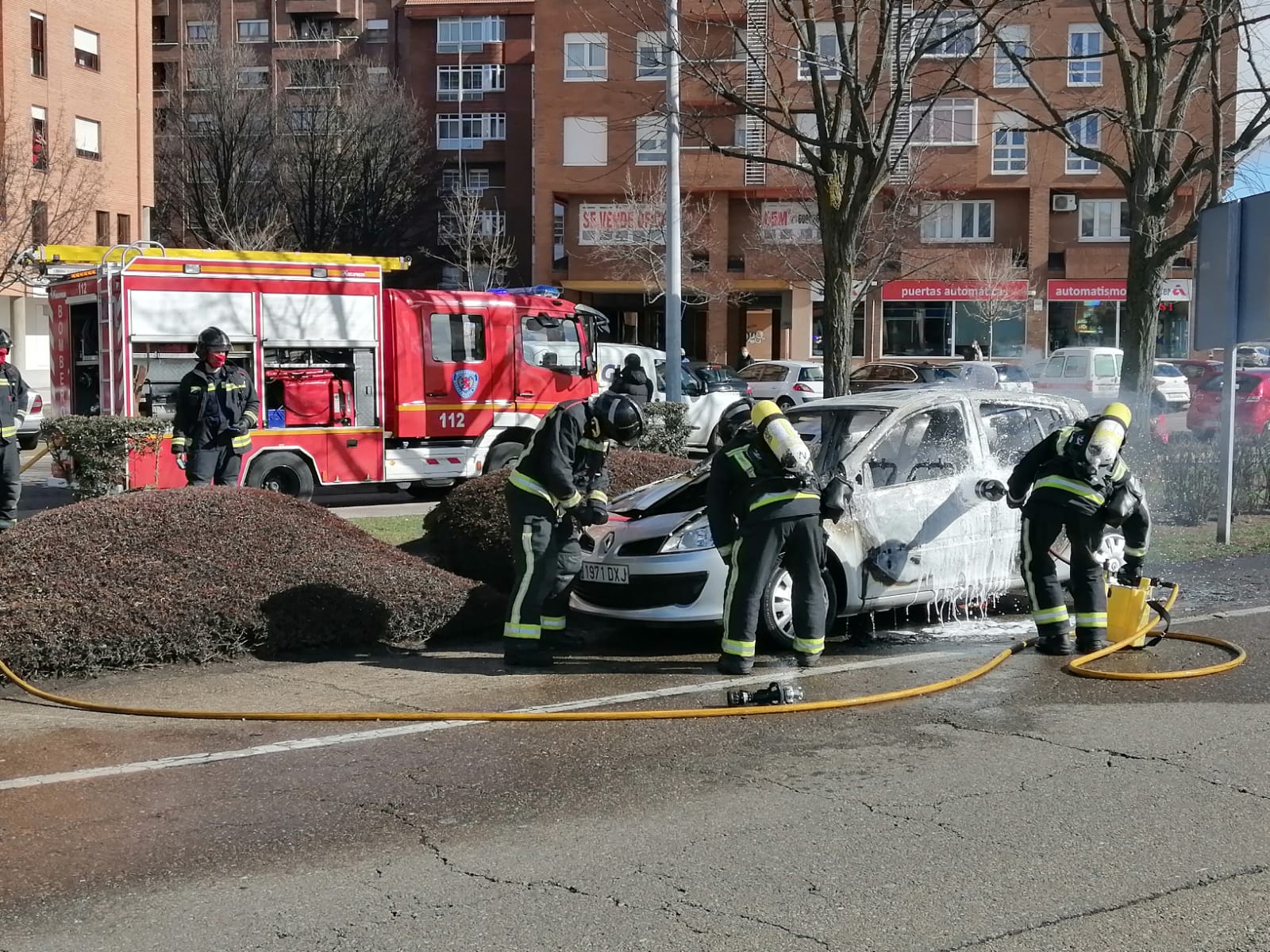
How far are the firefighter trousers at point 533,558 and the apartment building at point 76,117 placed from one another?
26667 millimetres

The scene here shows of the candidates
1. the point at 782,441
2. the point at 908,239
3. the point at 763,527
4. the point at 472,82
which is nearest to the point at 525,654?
the point at 763,527

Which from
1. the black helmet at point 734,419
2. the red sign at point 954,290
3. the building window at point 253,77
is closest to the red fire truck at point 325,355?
the black helmet at point 734,419

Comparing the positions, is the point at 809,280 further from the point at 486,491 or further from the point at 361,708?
the point at 361,708

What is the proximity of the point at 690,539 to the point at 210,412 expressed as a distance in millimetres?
5085

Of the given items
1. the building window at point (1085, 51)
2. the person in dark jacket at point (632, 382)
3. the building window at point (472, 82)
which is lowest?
the person in dark jacket at point (632, 382)

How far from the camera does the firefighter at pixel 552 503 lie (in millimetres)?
7648

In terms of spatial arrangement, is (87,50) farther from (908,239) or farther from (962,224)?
(962,224)

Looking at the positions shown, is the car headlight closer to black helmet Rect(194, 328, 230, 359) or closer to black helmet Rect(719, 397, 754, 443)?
black helmet Rect(719, 397, 754, 443)

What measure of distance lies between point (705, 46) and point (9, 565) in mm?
9161

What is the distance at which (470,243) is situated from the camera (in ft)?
147

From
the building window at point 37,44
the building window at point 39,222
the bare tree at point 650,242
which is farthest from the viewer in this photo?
the bare tree at point 650,242

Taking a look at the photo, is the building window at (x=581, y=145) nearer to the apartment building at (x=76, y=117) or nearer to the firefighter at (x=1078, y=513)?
the apartment building at (x=76, y=117)

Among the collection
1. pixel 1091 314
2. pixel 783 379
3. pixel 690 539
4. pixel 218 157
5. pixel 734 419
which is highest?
pixel 218 157

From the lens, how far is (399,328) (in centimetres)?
1612
